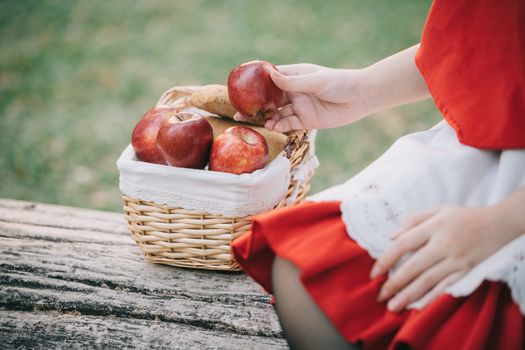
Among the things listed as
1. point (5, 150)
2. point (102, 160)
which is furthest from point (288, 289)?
point (5, 150)

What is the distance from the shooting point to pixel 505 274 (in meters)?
0.75

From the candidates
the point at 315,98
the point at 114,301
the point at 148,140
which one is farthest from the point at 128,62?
the point at 114,301

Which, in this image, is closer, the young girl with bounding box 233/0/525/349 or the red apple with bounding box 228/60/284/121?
the young girl with bounding box 233/0/525/349

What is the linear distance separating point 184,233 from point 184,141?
26cm

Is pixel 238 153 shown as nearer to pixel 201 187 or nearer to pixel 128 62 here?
pixel 201 187

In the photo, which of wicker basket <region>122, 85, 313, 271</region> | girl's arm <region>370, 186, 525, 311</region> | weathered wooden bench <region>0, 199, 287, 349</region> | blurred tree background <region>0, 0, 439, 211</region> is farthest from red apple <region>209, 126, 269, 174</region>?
blurred tree background <region>0, 0, 439, 211</region>

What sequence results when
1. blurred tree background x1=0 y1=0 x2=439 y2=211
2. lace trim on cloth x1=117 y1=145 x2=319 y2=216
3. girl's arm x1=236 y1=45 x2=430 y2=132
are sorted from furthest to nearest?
blurred tree background x1=0 y1=0 x2=439 y2=211 → lace trim on cloth x1=117 y1=145 x2=319 y2=216 → girl's arm x1=236 y1=45 x2=430 y2=132

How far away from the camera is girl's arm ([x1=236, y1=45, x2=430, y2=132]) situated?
47.8 inches

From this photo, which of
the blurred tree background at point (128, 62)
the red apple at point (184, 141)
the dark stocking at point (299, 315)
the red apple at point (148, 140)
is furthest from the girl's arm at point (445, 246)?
the blurred tree background at point (128, 62)

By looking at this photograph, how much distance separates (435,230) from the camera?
0.79 metres

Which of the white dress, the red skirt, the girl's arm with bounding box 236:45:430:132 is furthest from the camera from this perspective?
the girl's arm with bounding box 236:45:430:132

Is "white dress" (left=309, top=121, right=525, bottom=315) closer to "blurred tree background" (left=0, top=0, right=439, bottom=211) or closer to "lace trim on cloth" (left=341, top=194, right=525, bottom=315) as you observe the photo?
"lace trim on cloth" (left=341, top=194, right=525, bottom=315)

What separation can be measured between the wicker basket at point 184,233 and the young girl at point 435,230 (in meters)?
0.43

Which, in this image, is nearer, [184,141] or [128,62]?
[184,141]
